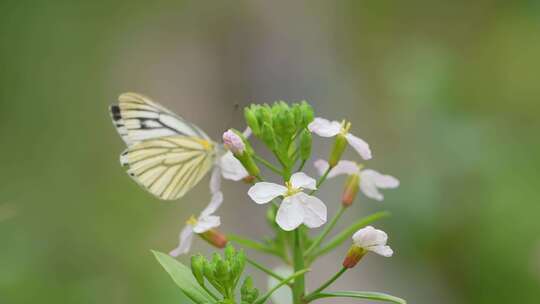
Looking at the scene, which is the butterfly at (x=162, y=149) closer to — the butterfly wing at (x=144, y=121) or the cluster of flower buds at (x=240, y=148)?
the butterfly wing at (x=144, y=121)

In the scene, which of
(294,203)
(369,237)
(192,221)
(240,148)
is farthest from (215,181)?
(369,237)

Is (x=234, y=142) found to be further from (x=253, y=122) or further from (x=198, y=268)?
(x=198, y=268)

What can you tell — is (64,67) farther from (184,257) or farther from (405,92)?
(405,92)

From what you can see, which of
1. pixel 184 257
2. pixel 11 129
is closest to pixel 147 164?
pixel 184 257

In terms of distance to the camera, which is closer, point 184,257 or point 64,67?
point 184,257

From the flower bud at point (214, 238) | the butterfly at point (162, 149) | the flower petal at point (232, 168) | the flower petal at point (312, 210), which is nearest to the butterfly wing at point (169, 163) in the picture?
the butterfly at point (162, 149)
